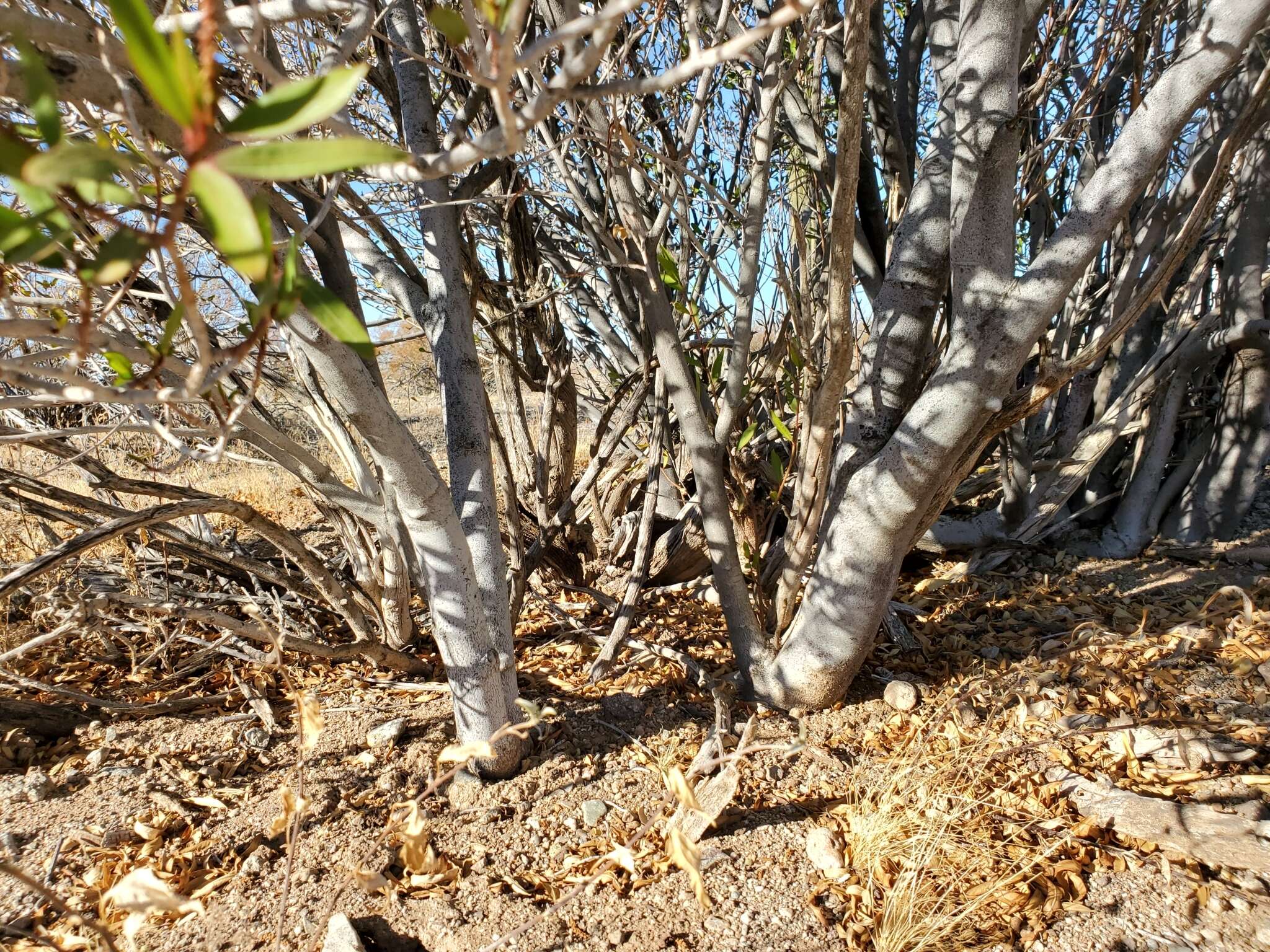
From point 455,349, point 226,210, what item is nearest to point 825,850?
point 455,349

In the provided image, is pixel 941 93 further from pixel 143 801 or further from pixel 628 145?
pixel 143 801

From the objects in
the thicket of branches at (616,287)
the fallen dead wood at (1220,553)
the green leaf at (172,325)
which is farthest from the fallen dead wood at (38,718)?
the fallen dead wood at (1220,553)

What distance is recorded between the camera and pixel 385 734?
6.70ft

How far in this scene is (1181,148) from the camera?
3.46 meters

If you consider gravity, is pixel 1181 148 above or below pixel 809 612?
above

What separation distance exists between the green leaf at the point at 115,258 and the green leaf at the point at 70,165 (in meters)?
0.05

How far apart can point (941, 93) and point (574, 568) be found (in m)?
2.23

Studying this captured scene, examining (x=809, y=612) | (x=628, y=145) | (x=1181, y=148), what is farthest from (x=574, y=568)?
(x=1181, y=148)

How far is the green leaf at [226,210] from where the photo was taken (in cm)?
50

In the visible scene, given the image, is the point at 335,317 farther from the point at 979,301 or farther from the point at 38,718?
the point at 38,718

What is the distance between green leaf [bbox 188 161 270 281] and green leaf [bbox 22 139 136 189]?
0.08m

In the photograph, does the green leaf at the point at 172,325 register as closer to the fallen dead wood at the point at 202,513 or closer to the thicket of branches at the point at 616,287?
the thicket of branches at the point at 616,287

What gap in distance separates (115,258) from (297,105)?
20 centimetres

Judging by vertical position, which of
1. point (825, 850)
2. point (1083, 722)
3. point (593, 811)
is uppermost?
point (593, 811)
